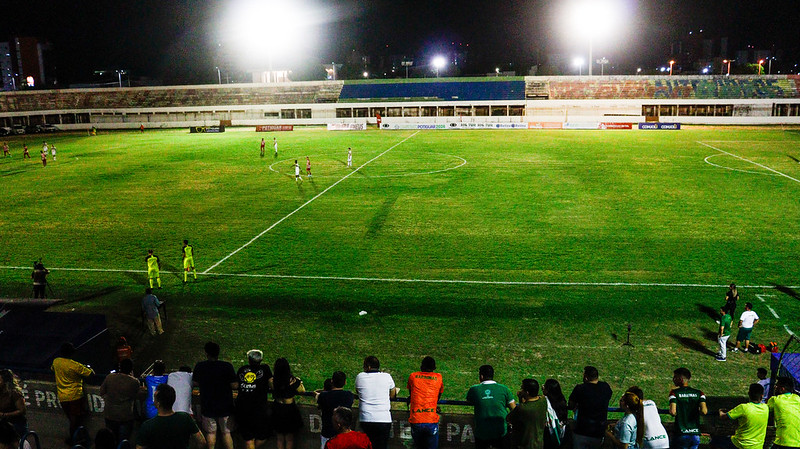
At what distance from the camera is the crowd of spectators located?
758 centimetres

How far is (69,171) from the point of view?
4191cm

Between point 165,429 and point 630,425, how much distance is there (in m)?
5.77

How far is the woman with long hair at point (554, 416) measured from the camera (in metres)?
8.09

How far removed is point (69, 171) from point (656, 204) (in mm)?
38778

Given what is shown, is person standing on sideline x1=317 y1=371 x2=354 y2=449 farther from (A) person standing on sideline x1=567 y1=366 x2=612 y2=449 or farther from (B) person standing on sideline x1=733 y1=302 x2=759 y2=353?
(B) person standing on sideline x1=733 y1=302 x2=759 y2=353

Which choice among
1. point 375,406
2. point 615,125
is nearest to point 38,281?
point 375,406

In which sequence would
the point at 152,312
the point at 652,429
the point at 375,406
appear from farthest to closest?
the point at 152,312, the point at 375,406, the point at 652,429

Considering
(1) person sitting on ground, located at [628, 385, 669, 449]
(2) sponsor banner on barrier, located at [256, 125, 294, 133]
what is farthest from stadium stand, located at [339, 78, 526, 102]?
(1) person sitting on ground, located at [628, 385, 669, 449]

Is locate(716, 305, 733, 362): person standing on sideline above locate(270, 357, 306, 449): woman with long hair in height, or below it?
below

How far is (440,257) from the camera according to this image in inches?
815

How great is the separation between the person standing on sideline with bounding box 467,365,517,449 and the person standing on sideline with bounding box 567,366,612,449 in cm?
94

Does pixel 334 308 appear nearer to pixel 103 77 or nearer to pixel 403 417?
pixel 403 417

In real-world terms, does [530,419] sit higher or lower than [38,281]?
higher

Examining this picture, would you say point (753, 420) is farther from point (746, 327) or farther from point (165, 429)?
point (165, 429)
